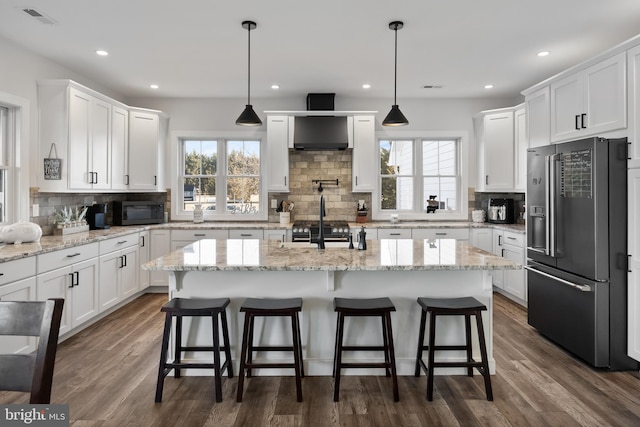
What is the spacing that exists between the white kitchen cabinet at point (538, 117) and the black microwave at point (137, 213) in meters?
4.59

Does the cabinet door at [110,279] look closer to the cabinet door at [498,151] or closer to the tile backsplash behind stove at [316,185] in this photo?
the tile backsplash behind stove at [316,185]

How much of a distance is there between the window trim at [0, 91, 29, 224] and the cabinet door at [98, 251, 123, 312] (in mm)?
832

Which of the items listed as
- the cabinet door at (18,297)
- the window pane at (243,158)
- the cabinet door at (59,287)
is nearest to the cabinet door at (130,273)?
the cabinet door at (59,287)

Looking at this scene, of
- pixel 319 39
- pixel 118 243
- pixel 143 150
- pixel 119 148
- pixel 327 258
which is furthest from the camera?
pixel 143 150

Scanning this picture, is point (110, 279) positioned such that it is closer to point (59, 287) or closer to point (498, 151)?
point (59, 287)

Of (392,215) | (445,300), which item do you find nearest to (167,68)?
(392,215)

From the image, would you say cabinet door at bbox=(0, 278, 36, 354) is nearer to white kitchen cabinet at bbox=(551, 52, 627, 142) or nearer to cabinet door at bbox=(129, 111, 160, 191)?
cabinet door at bbox=(129, 111, 160, 191)

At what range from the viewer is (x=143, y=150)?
17.3ft

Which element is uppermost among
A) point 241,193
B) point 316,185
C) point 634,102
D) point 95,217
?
point 634,102

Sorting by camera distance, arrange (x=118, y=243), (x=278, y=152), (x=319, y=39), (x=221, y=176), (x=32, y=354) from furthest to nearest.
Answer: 1. (x=221, y=176)
2. (x=278, y=152)
3. (x=118, y=243)
4. (x=319, y=39)
5. (x=32, y=354)

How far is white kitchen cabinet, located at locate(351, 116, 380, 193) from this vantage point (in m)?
5.44

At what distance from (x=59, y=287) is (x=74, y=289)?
235 mm

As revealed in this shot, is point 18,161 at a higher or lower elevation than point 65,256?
higher

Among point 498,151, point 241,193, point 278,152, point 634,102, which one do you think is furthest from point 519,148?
point 241,193
